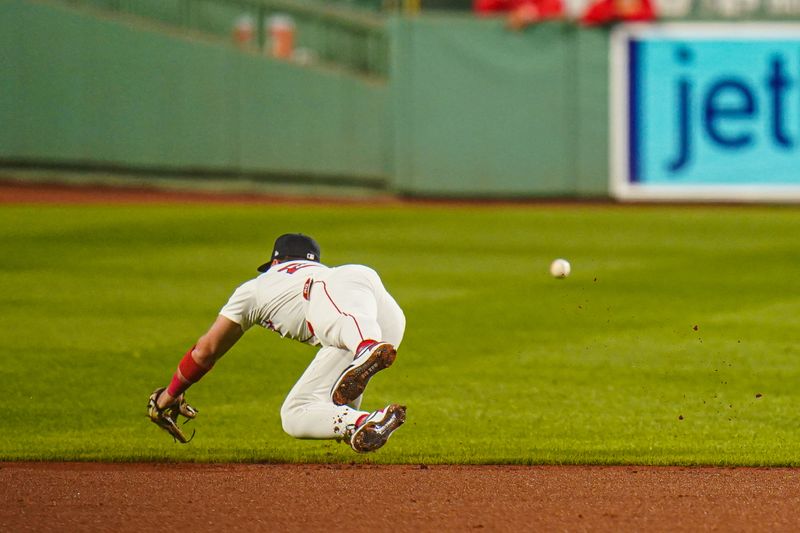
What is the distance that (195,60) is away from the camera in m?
21.2

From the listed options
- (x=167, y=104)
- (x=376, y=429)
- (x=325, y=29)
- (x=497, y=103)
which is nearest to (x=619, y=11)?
(x=497, y=103)

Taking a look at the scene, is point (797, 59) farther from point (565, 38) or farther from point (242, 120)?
point (242, 120)

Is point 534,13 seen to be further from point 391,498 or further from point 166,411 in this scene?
point 391,498

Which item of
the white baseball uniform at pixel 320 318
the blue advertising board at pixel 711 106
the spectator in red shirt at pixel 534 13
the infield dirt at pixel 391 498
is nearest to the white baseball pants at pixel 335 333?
the white baseball uniform at pixel 320 318

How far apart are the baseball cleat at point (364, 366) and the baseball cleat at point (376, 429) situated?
0.17m

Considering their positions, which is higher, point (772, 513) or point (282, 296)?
point (282, 296)

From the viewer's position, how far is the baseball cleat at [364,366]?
6.08 meters

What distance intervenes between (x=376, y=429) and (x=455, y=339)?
4967mm

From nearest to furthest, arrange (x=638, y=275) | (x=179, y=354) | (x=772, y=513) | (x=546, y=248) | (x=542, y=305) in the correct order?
1. (x=772, y=513)
2. (x=179, y=354)
3. (x=542, y=305)
4. (x=638, y=275)
5. (x=546, y=248)

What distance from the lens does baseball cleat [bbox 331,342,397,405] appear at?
6.08 metres

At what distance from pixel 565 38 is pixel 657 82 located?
1.53 m

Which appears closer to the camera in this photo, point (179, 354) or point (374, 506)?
point (374, 506)

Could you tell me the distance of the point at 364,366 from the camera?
609 centimetres

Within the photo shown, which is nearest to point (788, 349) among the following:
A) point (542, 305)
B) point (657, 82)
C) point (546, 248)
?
point (542, 305)
